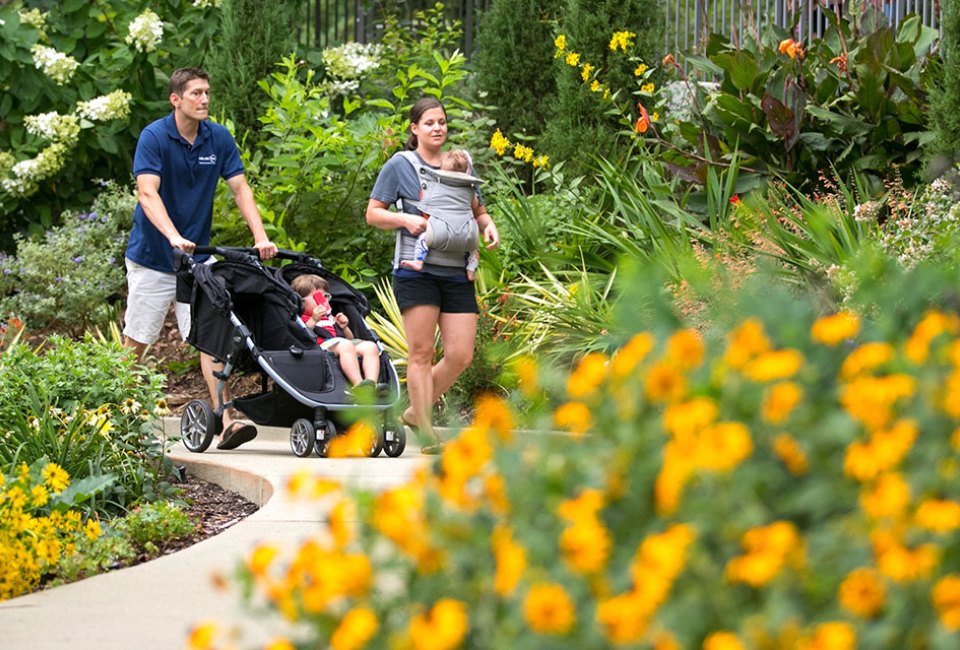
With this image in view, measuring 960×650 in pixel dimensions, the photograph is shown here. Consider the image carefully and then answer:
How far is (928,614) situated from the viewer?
2.13 metres

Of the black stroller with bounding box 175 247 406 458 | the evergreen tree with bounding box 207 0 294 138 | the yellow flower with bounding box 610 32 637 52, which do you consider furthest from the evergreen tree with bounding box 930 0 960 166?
the evergreen tree with bounding box 207 0 294 138

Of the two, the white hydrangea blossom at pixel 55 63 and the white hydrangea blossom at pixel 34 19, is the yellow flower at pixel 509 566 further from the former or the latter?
the white hydrangea blossom at pixel 34 19

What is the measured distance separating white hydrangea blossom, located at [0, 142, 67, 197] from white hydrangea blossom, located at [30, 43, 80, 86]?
543mm

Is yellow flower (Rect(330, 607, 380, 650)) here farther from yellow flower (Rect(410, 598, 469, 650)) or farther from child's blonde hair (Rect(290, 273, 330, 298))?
child's blonde hair (Rect(290, 273, 330, 298))

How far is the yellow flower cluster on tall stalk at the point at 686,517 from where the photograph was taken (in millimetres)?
2115

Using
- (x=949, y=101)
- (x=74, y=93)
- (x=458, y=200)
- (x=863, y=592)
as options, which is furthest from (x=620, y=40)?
(x=863, y=592)

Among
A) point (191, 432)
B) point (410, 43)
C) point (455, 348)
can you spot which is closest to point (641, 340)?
point (455, 348)

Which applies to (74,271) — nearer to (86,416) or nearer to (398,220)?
(398,220)

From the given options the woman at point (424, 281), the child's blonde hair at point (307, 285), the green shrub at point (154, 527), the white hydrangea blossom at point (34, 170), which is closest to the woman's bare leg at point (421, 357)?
the woman at point (424, 281)

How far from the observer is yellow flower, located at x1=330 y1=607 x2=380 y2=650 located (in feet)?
7.54

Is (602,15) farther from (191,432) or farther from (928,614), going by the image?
(928,614)

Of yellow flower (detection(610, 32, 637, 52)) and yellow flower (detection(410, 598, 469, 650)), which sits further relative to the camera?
yellow flower (detection(610, 32, 637, 52))

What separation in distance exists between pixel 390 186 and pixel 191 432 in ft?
5.71

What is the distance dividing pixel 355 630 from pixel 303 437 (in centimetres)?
539
